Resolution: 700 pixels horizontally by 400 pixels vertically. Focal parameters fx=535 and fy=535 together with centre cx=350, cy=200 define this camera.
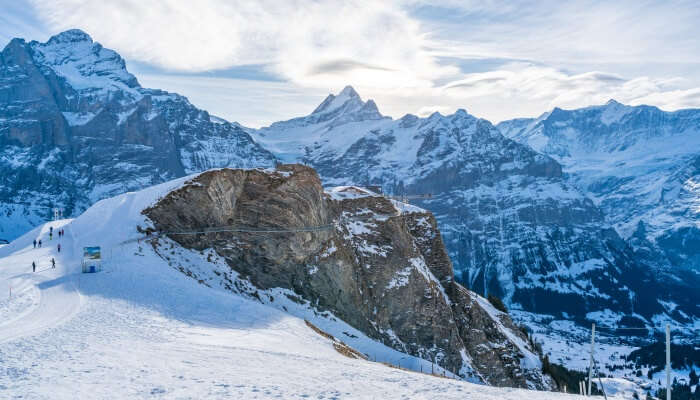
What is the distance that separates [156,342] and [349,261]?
46677 millimetres

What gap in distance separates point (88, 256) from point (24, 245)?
24496 mm

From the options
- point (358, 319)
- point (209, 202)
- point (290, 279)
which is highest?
point (209, 202)

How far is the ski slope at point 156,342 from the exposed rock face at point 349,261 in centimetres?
607

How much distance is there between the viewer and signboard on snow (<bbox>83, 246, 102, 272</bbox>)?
159ft

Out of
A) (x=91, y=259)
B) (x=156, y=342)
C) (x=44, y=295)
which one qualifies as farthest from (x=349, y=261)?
(x=156, y=342)

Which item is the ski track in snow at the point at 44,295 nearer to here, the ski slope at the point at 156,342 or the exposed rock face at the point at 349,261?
the ski slope at the point at 156,342

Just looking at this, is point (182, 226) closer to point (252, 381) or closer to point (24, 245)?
point (24, 245)

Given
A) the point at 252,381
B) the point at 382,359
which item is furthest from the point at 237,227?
the point at 252,381

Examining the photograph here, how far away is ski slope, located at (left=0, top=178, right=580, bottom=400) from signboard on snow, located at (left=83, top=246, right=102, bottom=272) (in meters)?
1.28

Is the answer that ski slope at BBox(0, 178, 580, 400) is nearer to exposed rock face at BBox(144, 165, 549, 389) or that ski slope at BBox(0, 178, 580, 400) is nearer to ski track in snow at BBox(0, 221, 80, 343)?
ski track in snow at BBox(0, 221, 80, 343)

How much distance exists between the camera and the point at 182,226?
207 ft

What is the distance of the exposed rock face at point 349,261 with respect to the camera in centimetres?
6550

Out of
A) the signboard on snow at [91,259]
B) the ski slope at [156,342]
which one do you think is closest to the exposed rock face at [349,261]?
the ski slope at [156,342]

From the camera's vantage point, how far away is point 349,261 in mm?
75250
